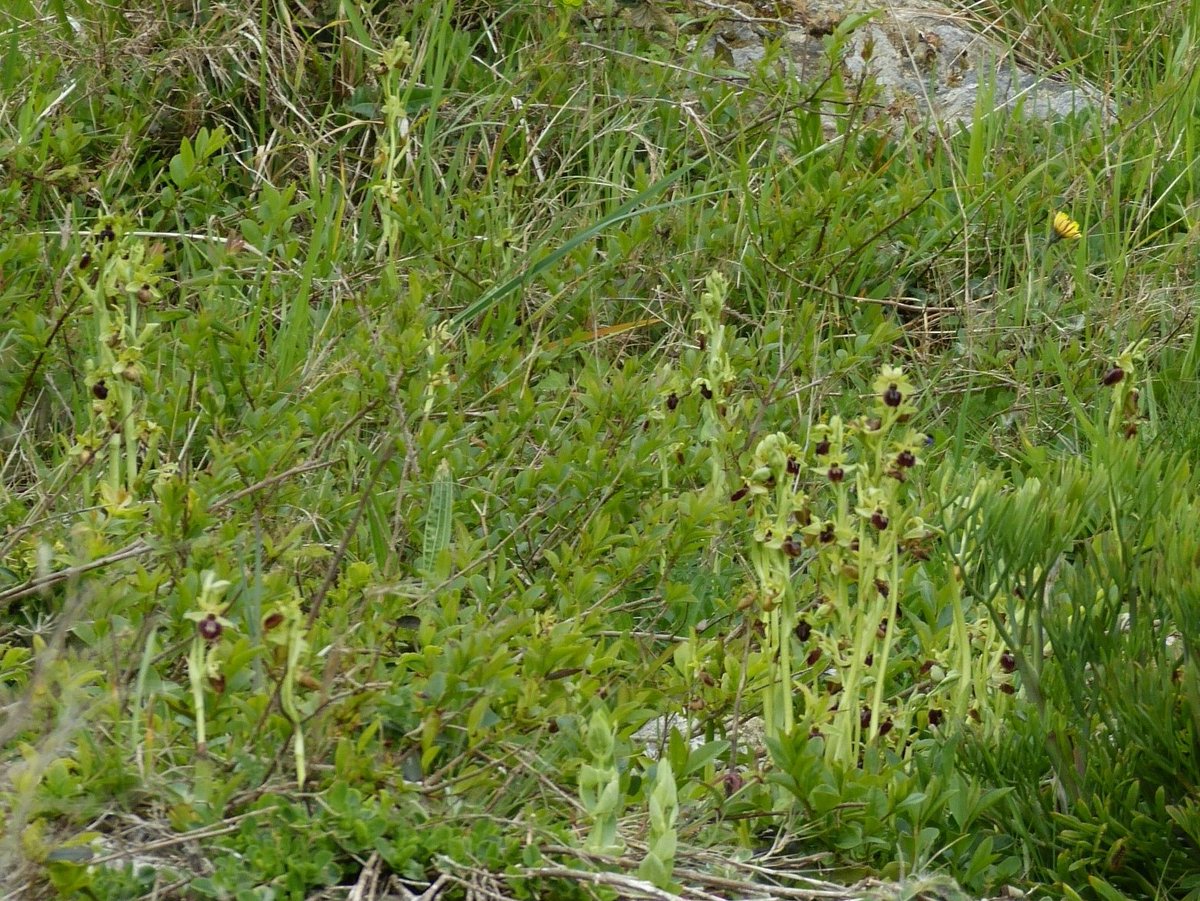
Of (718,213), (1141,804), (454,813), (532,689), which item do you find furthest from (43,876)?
(718,213)

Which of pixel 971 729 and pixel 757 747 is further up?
pixel 971 729

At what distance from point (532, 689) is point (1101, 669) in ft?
2.90

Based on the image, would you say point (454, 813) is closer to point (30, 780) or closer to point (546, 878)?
point (546, 878)

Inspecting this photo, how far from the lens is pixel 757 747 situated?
2.57 metres

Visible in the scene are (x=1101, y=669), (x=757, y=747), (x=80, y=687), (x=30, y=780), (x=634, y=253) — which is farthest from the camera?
(x=634, y=253)

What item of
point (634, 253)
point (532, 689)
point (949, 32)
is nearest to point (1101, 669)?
point (532, 689)

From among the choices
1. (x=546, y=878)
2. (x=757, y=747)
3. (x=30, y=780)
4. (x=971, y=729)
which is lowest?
(x=757, y=747)

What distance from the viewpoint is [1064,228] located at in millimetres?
4246

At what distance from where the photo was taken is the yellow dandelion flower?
4.23 metres

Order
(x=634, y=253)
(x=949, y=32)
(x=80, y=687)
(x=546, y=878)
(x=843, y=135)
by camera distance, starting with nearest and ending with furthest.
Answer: (x=546, y=878)
(x=80, y=687)
(x=634, y=253)
(x=843, y=135)
(x=949, y=32)

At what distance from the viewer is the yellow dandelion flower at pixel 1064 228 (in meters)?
4.23

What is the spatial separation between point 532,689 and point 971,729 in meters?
0.70

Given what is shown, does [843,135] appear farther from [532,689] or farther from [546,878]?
[546,878]

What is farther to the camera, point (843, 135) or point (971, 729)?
point (843, 135)
